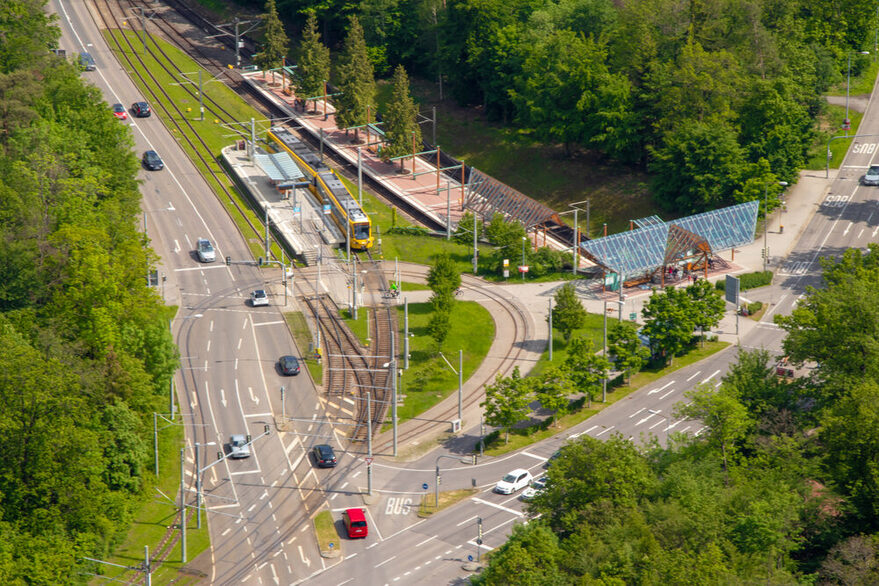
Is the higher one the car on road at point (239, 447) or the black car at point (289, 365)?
the black car at point (289, 365)

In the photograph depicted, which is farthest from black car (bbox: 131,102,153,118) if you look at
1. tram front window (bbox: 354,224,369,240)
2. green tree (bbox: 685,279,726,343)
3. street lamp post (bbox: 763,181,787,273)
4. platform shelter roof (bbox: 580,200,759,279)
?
green tree (bbox: 685,279,726,343)

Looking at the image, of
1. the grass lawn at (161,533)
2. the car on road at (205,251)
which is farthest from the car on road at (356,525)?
the car on road at (205,251)

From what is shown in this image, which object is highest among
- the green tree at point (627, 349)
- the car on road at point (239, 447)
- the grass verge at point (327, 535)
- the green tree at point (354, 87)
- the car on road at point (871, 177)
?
the green tree at point (354, 87)

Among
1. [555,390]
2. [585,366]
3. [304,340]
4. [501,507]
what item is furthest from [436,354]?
[501,507]

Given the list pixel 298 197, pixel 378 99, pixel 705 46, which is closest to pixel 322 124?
pixel 378 99

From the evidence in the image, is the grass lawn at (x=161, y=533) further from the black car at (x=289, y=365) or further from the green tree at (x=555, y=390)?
the green tree at (x=555, y=390)

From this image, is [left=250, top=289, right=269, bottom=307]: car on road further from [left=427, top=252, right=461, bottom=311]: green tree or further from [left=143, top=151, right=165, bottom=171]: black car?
[left=143, top=151, right=165, bottom=171]: black car
